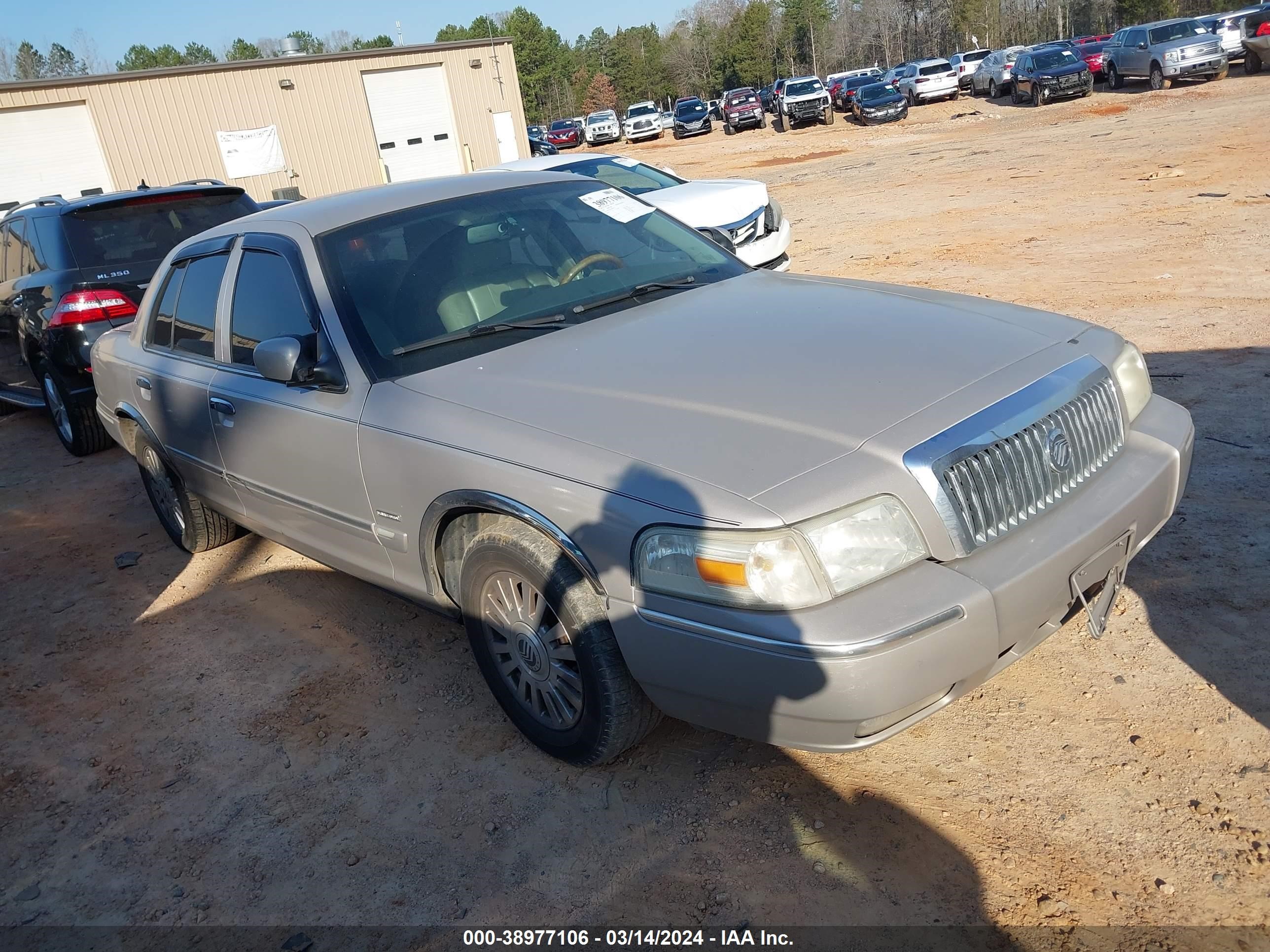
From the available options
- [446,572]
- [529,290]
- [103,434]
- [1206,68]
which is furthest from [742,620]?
[1206,68]

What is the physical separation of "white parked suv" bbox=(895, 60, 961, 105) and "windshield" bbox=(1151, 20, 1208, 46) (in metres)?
9.58

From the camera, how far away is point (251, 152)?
2645 cm

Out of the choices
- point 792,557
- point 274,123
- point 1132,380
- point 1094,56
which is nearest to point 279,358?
point 792,557

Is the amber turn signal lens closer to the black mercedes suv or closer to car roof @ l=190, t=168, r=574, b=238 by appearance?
car roof @ l=190, t=168, r=574, b=238

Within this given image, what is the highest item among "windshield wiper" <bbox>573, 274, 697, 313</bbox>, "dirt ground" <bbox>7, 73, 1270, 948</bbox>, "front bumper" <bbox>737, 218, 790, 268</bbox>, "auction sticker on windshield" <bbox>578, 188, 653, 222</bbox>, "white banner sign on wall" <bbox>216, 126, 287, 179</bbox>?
"white banner sign on wall" <bbox>216, 126, 287, 179</bbox>

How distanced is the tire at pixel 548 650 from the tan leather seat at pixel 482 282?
946 mm

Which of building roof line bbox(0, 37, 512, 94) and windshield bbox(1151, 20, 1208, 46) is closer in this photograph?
building roof line bbox(0, 37, 512, 94)

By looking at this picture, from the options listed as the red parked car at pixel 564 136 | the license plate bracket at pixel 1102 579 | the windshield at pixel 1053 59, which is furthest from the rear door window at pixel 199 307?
the red parked car at pixel 564 136

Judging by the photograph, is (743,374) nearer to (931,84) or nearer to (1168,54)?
(1168,54)

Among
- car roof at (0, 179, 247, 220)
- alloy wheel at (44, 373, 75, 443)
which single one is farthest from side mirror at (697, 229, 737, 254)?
alloy wheel at (44, 373, 75, 443)

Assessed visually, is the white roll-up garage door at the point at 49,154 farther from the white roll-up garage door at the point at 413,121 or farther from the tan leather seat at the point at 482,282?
the tan leather seat at the point at 482,282

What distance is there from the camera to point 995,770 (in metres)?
2.92

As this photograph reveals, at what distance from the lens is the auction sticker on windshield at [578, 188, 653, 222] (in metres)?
4.30

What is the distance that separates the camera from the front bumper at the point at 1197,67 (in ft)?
84.4
